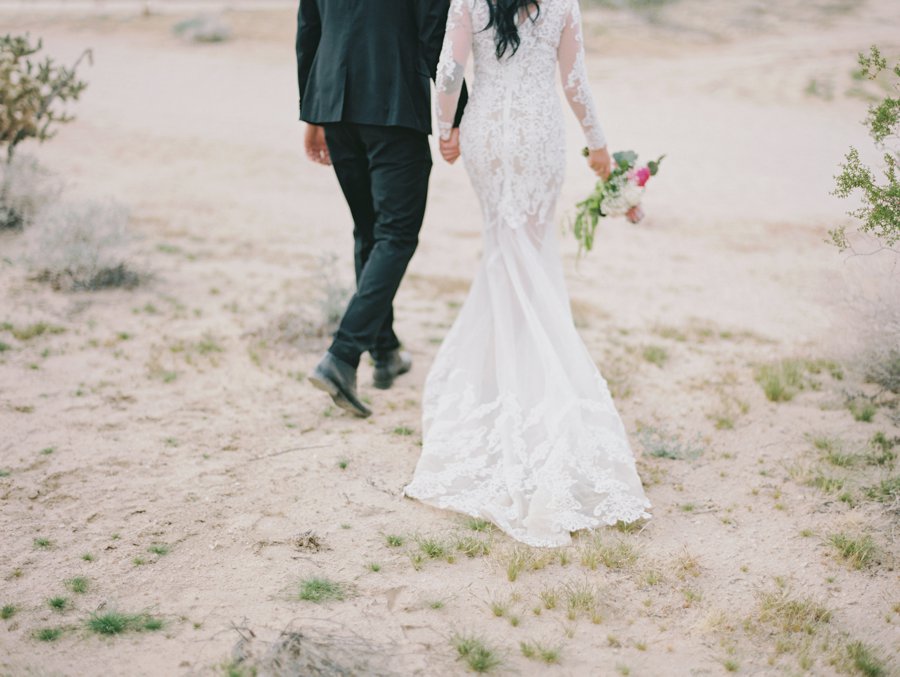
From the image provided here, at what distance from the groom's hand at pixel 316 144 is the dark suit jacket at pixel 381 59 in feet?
1.84

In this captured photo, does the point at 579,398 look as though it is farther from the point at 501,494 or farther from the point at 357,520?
the point at 357,520

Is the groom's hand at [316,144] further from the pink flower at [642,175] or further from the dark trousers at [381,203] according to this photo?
the pink flower at [642,175]

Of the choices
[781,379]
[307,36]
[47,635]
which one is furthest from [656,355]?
[47,635]

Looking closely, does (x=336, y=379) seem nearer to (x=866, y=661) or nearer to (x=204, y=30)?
(x=866, y=661)

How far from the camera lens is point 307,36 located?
13.1 feet

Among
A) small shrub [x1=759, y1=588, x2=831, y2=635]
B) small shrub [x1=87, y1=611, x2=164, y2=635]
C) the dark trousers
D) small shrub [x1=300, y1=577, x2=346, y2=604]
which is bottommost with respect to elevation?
small shrub [x1=87, y1=611, x2=164, y2=635]

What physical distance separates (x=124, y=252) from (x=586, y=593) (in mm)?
4907

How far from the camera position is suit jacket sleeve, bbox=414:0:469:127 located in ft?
12.0

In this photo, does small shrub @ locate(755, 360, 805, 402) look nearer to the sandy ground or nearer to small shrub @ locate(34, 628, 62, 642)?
the sandy ground

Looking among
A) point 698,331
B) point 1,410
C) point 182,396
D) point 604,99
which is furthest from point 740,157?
point 1,410

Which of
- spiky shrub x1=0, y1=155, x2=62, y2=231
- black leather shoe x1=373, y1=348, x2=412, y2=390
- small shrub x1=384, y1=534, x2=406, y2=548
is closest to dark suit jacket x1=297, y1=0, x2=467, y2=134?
black leather shoe x1=373, y1=348, x2=412, y2=390

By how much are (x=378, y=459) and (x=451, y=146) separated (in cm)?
148

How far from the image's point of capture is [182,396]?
14.4ft

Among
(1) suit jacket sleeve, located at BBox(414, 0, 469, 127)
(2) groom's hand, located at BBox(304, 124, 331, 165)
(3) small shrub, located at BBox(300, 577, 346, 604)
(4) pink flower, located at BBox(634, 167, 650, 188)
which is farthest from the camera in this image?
(2) groom's hand, located at BBox(304, 124, 331, 165)
